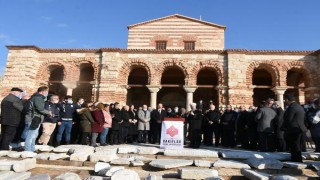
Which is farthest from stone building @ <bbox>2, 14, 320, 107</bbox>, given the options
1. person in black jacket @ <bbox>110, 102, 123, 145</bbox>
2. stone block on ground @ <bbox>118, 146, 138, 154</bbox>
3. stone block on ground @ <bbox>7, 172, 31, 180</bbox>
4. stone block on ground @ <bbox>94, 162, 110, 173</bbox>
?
stone block on ground @ <bbox>7, 172, 31, 180</bbox>

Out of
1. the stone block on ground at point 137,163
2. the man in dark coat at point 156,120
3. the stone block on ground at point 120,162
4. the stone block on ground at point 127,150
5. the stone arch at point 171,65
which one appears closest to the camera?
the stone block on ground at point 137,163

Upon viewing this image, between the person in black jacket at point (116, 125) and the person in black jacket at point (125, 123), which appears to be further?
the person in black jacket at point (125, 123)

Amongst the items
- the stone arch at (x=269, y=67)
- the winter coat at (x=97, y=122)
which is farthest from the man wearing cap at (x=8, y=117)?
the stone arch at (x=269, y=67)

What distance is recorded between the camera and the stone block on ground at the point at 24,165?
4.71 m

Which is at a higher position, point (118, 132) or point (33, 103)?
point (33, 103)

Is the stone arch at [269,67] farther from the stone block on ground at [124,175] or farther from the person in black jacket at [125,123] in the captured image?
the stone block on ground at [124,175]

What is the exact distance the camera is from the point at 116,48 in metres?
15.6

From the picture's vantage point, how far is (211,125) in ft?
29.3

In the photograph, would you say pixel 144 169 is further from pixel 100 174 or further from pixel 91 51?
pixel 91 51

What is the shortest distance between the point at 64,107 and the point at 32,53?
950cm

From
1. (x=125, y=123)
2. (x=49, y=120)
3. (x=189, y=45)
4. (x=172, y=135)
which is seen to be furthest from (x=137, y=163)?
(x=189, y=45)

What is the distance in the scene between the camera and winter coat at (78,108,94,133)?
7.93 meters

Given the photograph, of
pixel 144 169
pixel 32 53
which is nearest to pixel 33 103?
pixel 144 169

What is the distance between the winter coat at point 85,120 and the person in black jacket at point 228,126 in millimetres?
4529
